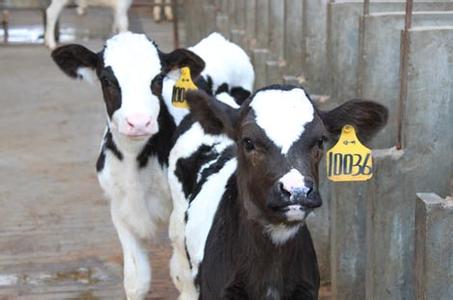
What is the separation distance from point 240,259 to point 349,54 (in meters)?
2.14

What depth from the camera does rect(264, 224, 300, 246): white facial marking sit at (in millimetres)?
3607

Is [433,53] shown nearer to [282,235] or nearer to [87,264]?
[282,235]

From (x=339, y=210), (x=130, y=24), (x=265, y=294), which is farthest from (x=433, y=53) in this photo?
(x=130, y=24)

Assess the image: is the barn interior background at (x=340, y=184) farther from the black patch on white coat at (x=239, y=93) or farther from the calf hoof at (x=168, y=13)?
the calf hoof at (x=168, y=13)

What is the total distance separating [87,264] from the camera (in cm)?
614

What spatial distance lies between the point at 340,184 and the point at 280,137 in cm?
154

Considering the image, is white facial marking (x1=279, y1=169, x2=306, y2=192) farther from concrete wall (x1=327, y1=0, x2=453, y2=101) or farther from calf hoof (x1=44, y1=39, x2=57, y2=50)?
calf hoof (x1=44, y1=39, x2=57, y2=50)

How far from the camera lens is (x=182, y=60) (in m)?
5.55

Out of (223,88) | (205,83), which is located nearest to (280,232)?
(205,83)

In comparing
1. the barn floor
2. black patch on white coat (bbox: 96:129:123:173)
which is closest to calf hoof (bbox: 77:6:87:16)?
the barn floor

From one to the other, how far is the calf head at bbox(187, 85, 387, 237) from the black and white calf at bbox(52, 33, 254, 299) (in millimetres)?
1264

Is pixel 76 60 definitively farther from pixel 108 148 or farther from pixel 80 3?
pixel 80 3

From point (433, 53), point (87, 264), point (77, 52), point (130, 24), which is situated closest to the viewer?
point (433, 53)

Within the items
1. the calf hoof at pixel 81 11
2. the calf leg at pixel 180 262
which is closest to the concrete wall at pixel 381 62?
the calf leg at pixel 180 262
